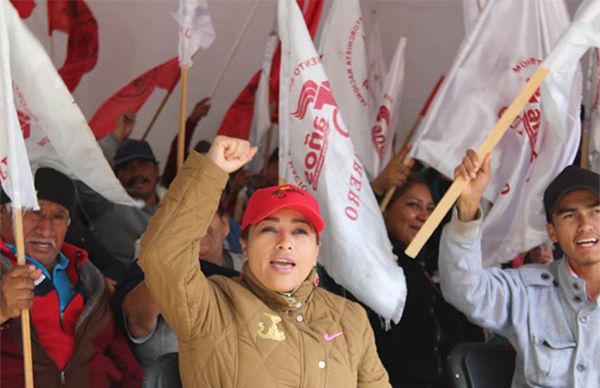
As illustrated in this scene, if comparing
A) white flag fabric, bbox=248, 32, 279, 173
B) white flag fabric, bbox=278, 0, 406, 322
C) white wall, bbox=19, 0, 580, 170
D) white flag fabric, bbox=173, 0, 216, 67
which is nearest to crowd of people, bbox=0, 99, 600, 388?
white flag fabric, bbox=278, 0, 406, 322

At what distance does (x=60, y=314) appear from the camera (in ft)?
7.91

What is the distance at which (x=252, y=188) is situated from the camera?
13.9ft

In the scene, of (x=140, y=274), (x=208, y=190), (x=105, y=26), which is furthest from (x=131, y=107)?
(x=208, y=190)

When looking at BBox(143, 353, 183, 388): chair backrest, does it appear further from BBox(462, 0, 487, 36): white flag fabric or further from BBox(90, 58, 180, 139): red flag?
BBox(90, 58, 180, 139): red flag

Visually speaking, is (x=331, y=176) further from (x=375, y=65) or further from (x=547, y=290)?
(x=375, y=65)

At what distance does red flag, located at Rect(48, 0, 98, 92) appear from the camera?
157 inches

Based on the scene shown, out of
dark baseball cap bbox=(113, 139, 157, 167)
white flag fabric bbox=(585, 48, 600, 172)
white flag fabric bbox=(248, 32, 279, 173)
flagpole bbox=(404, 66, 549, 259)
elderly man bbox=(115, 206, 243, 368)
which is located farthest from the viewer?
white flag fabric bbox=(248, 32, 279, 173)

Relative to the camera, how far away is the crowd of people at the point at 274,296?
1.88 m

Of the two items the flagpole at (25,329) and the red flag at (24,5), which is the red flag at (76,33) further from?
the flagpole at (25,329)

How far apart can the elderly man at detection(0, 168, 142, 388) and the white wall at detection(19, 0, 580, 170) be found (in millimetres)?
2132

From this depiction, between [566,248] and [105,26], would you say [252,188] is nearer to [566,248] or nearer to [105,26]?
[105,26]

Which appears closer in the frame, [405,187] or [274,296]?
[274,296]

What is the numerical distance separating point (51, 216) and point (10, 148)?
507 mm

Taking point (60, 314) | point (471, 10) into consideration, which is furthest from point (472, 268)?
point (471, 10)
